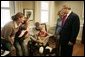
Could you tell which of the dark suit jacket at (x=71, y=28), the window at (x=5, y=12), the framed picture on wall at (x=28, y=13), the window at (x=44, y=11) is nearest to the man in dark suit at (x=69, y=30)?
the dark suit jacket at (x=71, y=28)

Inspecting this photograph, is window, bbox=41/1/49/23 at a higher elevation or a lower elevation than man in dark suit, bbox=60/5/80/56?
higher

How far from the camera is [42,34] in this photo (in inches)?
75.5

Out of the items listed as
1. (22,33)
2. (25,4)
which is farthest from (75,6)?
(22,33)

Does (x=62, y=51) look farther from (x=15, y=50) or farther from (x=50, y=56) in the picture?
(x=15, y=50)

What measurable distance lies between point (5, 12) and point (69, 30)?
0.82m

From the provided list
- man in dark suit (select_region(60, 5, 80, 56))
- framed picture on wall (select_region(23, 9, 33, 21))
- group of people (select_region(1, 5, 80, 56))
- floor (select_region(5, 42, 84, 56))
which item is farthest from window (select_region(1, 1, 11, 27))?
floor (select_region(5, 42, 84, 56))

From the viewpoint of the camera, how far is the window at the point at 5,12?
6.02 feet

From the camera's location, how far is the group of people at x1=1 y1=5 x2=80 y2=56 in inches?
73.4

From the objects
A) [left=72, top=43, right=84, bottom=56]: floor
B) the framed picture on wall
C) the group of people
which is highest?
the framed picture on wall

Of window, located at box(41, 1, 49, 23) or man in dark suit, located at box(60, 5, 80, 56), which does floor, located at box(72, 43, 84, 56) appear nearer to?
man in dark suit, located at box(60, 5, 80, 56)

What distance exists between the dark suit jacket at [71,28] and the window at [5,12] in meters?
0.69

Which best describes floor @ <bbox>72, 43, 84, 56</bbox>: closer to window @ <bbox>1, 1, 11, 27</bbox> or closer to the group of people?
the group of people

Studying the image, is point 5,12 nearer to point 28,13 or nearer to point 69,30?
point 28,13

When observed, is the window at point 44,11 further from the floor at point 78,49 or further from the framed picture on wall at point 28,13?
the floor at point 78,49
